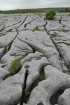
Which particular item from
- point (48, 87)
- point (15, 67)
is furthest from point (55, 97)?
point (15, 67)

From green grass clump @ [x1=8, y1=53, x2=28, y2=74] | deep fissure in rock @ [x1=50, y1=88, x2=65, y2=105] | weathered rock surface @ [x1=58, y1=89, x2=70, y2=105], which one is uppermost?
green grass clump @ [x1=8, y1=53, x2=28, y2=74]

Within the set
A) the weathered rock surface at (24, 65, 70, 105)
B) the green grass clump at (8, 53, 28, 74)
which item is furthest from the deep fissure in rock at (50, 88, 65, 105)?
the green grass clump at (8, 53, 28, 74)

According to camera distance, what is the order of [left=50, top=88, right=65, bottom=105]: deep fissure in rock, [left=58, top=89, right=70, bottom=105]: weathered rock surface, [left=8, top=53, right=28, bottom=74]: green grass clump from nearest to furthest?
1. [left=58, top=89, right=70, bottom=105]: weathered rock surface
2. [left=50, top=88, right=65, bottom=105]: deep fissure in rock
3. [left=8, top=53, right=28, bottom=74]: green grass clump

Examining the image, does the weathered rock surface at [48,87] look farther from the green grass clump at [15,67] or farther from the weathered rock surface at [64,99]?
the green grass clump at [15,67]

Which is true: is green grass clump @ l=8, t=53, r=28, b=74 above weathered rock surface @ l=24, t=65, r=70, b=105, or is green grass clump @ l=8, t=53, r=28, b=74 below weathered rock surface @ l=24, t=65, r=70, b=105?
above

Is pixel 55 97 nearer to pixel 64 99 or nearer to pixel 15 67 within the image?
pixel 64 99

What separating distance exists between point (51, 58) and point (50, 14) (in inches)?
461

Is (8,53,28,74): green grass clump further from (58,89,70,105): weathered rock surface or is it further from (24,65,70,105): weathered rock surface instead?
(58,89,70,105): weathered rock surface

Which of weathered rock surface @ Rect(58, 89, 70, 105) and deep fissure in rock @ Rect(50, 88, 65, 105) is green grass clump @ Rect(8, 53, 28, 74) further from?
weathered rock surface @ Rect(58, 89, 70, 105)

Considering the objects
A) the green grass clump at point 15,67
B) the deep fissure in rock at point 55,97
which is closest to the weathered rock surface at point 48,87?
the deep fissure in rock at point 55,97

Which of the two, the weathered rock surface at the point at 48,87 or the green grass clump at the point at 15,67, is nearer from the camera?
the weathered rock surface at the point at 48,87

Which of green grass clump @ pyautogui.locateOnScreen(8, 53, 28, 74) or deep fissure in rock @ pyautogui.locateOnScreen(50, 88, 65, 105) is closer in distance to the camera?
deep fissure in rock @ pyautogui.locateOnScreen(50, 88, 65, 105)

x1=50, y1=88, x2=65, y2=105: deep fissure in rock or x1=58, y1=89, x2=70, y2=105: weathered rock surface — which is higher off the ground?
x1=58, y1=89, x2=70, y2=105: weathered rock surface

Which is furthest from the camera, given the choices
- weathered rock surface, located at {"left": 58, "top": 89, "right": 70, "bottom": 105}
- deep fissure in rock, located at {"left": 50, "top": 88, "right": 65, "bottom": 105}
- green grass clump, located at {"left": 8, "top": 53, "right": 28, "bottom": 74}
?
green grass clump, located at {"left": 8, "top": 53, "right": 28, "bottom": 74}
